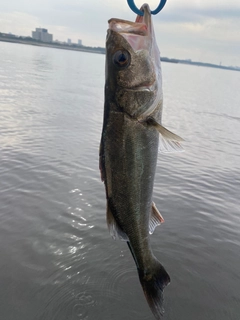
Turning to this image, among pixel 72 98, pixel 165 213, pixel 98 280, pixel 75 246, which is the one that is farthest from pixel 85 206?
pixel 72 98

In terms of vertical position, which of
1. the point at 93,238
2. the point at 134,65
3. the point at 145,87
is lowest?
the point at 93,238

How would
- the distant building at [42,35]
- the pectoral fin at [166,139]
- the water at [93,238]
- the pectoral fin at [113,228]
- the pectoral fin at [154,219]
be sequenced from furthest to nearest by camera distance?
the distant building at [42,35], the water at [93,238], the pectoral fin at [154,219], the pectoral fin at [113,228], the pectoral fin at [166,139]

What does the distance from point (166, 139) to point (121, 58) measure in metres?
0.84

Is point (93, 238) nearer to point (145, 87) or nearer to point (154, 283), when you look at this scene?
point (154, 283)

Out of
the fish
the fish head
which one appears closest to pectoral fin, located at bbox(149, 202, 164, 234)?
the fish

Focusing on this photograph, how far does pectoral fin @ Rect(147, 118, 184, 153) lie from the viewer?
8.64 ft

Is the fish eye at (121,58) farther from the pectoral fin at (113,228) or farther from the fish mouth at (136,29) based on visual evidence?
the pectoral fin at (113,228)

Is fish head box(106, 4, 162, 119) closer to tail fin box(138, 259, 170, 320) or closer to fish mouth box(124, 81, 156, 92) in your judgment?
fish mouth box(124, 81, 156, 92)

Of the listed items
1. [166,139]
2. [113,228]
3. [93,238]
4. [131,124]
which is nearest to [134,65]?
[131,124]

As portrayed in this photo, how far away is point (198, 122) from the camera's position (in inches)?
843

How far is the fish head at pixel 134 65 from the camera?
8.36 feet

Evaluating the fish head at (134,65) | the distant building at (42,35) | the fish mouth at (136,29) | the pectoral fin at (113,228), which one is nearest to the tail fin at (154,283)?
the pectoral fin at (113,228)

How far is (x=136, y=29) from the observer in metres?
2.54

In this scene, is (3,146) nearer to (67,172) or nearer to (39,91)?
(67,172)
